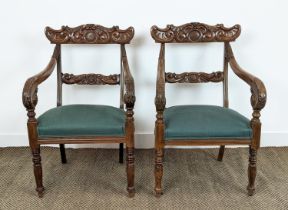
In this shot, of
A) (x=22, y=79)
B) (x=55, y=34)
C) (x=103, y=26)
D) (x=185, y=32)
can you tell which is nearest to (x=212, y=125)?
(x=185, y=32)

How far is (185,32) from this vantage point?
2285 millimetres

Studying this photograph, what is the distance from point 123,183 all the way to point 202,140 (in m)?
0.65

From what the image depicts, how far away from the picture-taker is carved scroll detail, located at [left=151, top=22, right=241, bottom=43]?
227cm

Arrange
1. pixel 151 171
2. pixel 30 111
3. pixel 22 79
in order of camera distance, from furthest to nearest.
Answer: pixel 22 79 → pixel 151 171 → pixel 30 111

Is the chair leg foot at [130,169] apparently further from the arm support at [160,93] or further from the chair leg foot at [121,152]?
the chair leg foot at [121,152]

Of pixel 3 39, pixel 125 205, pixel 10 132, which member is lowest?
pixel 125 205

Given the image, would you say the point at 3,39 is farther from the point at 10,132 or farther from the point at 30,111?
the point at 30,111

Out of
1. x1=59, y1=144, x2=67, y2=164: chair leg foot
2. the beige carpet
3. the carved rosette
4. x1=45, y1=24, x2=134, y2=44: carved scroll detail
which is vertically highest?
x1=45, y1=24, x2=134, y2=44: carved scroll detail

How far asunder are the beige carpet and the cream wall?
0.27 metres

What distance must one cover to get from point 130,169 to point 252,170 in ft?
2.39

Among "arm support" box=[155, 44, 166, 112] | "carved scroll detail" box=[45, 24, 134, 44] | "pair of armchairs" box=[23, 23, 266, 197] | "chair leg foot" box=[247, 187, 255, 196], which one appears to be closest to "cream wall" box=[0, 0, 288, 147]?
"carved scroll detail" box=[45, 24, 134, 44]

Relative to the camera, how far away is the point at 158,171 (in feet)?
6.84

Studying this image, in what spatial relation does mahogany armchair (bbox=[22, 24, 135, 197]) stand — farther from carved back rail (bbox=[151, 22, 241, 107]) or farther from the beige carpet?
carved back rail (bbox=[151, 22, 241, 107])

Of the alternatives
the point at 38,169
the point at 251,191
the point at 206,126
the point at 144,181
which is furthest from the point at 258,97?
the point at 38,169
